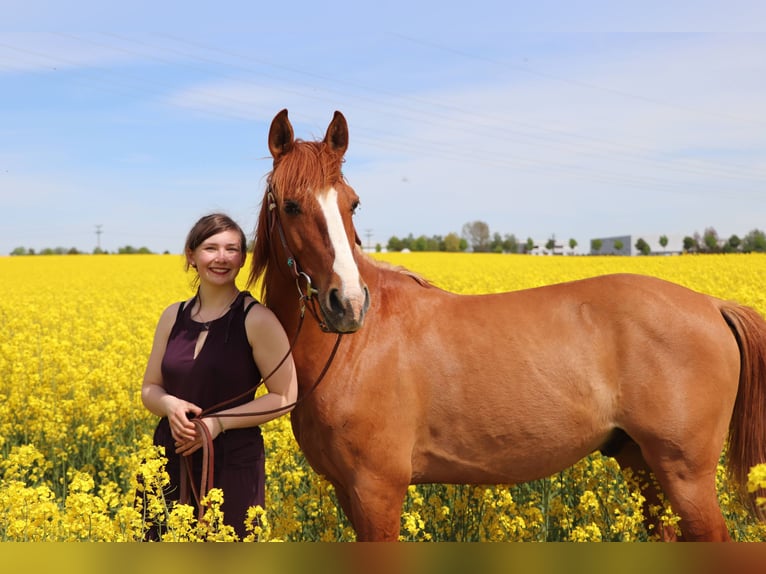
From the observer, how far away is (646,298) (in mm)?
3824

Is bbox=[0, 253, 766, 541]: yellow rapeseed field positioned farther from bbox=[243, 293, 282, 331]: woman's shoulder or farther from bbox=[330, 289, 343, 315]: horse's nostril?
bbox=[330, 289, 343, 315]: horse's nostril

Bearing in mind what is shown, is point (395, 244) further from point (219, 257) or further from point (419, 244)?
point (219, 257)

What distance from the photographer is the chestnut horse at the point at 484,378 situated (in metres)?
3.38

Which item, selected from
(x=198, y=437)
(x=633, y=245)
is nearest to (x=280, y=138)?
(x=198, y=437)

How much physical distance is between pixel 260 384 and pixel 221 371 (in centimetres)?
22

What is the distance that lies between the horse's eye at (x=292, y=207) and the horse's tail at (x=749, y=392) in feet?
7.97

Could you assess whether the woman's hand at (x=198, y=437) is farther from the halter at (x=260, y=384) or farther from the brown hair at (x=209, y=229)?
the brown hair at (x=209, y=229)

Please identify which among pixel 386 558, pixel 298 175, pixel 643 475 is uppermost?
pixel 298 175

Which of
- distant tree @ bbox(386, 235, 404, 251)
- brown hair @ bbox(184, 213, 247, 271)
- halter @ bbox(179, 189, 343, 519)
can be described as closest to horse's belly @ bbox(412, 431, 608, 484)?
halter @ bbox(179, 189, 343, 519)

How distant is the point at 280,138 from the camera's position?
3387mm

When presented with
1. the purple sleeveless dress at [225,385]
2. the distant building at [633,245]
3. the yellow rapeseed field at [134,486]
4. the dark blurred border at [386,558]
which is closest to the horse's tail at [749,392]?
the yellow rapeseed field at [134,486]

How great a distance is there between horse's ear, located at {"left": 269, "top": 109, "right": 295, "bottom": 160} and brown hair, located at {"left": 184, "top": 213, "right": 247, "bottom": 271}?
1.42ft

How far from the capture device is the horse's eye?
322 cm

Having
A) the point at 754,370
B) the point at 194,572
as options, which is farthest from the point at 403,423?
the point at 194,572
